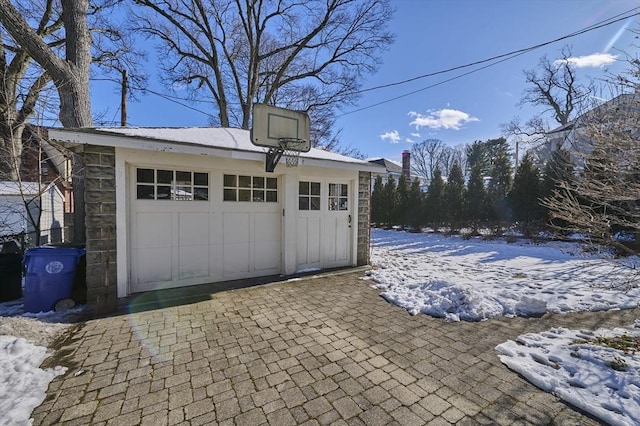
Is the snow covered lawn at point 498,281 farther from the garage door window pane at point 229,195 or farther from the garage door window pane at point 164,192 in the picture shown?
the garage door window pane at point 164,192

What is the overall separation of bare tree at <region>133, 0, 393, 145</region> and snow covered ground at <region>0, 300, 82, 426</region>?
1298 centimetres

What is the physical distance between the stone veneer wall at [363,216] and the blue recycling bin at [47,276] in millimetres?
4785

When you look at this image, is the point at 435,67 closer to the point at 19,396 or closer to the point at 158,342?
the point at 158,342

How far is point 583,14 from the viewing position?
5793 millimetres

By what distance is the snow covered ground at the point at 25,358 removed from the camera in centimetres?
186

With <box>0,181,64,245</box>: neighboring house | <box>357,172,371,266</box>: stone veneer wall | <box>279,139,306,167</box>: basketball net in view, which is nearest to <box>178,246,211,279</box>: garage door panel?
<box>279,139,306,167</box>: basketball net

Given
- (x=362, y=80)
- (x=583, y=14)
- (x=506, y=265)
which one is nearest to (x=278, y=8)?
(x=362, y=80)

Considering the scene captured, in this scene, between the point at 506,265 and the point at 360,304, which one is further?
the point at 506,265

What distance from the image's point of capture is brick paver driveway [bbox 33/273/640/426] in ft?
6.11

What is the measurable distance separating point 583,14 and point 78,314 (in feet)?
33.9

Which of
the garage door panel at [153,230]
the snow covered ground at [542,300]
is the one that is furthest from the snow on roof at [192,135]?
the snow covered ground at [542,300]

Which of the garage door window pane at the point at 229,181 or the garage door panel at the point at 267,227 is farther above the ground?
the garage door window pane at the point at 229,181

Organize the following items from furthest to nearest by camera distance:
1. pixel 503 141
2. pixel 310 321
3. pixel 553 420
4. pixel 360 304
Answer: pixel 503 141, pixel 360 304, pixel 310 321, pixel 553 420

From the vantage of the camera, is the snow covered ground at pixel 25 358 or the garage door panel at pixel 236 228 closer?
the snow covered ground at pixel 25 358
